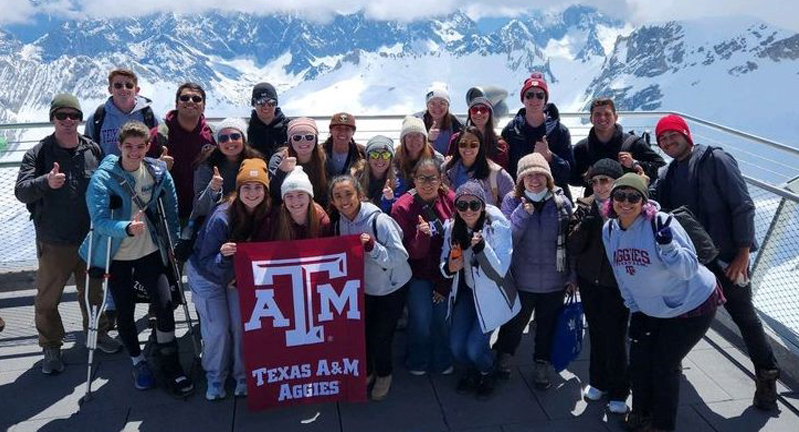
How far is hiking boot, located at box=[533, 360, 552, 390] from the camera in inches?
226

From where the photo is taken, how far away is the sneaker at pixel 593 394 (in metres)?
5.58

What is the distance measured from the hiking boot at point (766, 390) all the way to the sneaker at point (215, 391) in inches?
192

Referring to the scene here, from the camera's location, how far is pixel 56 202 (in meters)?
5.83

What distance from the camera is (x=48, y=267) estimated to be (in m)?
5.95

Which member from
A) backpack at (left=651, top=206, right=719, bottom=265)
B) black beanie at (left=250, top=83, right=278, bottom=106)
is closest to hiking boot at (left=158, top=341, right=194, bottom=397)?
black beanie at (left=250, top=83, right=278, bottom=106)

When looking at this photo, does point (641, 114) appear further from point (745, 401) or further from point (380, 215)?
point (380, 215)

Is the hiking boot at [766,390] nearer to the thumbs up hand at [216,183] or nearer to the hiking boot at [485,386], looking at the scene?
the hiking boot at [485,386]

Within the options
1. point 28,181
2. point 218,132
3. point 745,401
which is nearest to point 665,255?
point 745,401

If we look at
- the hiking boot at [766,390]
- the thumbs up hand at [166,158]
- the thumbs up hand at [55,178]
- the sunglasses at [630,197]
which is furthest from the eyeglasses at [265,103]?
the hiking boot at [766,390]

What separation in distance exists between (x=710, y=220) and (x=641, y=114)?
4.87 metres

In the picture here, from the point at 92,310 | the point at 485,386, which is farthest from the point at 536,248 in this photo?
the point at 92,310

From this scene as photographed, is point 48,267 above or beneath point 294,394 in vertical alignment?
above

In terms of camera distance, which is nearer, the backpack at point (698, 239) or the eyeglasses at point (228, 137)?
the backpack at point (698, 239)

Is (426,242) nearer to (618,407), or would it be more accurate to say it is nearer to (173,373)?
(618,407)
